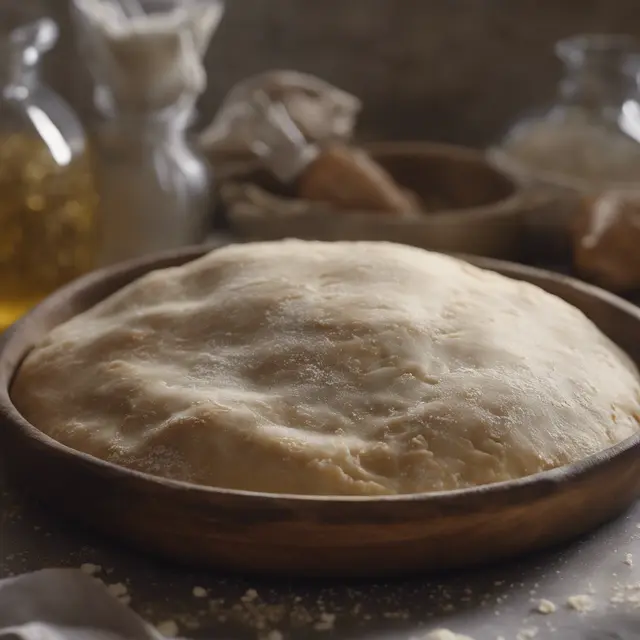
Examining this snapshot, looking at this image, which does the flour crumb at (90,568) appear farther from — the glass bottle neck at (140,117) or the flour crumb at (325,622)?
the glass bottle neck at (140,117)

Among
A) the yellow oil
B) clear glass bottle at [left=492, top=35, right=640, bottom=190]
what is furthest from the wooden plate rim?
clear glass bottle at [left=492, top=35, right=640, bottom=190]

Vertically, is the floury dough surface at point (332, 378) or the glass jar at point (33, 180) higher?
the floury dough surface at point (332, 378)

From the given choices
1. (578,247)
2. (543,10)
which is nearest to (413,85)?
(543,10)

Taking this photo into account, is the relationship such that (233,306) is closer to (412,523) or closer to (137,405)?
(137,405)

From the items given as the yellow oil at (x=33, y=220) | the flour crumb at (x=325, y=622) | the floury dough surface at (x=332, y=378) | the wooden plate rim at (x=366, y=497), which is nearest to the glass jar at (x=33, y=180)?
the yellow oil at (x=33, y=220)

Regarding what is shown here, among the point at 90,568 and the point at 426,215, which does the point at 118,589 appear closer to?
the point at 90,568

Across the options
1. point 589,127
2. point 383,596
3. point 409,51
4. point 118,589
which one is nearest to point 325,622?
point 383,596
